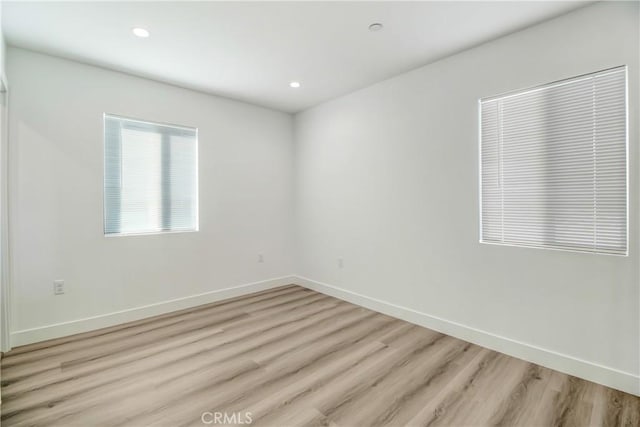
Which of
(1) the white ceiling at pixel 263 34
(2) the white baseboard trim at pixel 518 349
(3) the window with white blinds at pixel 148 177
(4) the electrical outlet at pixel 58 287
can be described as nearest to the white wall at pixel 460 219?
(2) the white baseboard trim at pixel 518 349

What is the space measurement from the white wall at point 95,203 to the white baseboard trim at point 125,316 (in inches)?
0.5

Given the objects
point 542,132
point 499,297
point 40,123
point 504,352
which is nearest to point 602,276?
point 499,297

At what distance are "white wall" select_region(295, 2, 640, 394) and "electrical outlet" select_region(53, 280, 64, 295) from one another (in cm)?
290

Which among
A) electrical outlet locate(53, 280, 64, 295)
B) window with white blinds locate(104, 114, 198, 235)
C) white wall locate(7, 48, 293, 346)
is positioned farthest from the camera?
window with white blinds locate(104, 114, 198, 235)

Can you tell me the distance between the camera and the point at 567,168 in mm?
2299

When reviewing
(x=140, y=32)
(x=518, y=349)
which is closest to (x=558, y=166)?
(x=518, y=349)

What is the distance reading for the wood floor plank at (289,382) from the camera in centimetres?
185

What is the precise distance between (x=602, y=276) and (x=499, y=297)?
722mm

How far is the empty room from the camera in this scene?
2.06 m

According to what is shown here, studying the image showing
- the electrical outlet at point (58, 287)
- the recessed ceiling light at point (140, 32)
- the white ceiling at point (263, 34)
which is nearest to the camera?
the white ceiling at point (263, 34)

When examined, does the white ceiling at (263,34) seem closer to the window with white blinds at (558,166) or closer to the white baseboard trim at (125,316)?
the window with white blinds at (558,166)

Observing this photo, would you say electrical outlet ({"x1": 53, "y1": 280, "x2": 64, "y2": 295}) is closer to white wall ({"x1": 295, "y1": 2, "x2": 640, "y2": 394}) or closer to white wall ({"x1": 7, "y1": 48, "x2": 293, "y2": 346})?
white wall ({"x1": 7, "y1": 48, "x2": 293, "y2": 346})

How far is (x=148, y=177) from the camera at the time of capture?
348 centimetres

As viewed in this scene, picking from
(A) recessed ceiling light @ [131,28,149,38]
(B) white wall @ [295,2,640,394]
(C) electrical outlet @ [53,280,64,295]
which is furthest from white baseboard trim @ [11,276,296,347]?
(A) recessed ceiling light @ [131,28,149,38]
